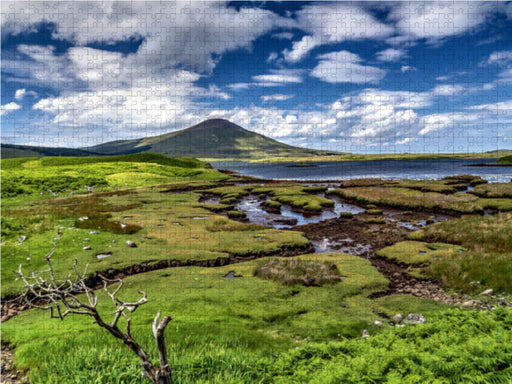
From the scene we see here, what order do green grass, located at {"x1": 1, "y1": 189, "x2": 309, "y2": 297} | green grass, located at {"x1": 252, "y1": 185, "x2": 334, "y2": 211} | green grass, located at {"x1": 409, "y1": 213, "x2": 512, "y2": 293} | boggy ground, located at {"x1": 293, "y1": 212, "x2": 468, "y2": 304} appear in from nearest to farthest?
1. green grass, located at {"x1": 409, "y1": 213, "x2": 512, "y2": 293}
2. boggy ground, located at {"x1": 293, "y1": 212, "x2": 468, "y2": 304}
3. green grass, located at {"x1": 1, "y1": 189, "x2": 309, "y2": 297}
4. green grass, located at {"x1": 252, "y1": 185, "x2": 334, "y2": 211}

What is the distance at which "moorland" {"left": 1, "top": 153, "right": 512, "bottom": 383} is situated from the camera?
867 centimetres

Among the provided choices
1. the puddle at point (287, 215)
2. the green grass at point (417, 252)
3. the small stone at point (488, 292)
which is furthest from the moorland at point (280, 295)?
the puddle at point (287, 215)

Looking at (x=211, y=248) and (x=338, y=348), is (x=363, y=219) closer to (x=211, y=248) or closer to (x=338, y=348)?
(x=211, y=248)

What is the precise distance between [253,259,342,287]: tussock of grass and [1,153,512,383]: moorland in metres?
0.14

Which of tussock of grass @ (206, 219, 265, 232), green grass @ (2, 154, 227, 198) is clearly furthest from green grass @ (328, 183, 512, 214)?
green grass @ (2, 154, 227, 198)

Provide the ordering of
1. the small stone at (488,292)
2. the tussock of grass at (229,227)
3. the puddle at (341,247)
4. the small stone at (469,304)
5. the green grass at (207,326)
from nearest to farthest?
the green grass at (207,326), the small stone at (469,304), the small stone at (488,292), the puddle at (341,247), the tussock of grass at (229,227)

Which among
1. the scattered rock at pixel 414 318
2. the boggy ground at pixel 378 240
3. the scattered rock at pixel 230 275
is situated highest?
the scattered rock at pixel 414 318

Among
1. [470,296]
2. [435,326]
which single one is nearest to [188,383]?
[435,326]

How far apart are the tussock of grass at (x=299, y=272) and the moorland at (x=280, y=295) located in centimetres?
14

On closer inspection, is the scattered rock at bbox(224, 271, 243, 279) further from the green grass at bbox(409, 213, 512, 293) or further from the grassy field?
the grassy field

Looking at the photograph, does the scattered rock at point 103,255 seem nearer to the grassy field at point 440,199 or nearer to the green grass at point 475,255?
the green grass at point 475,255

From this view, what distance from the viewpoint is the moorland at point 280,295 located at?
867 centimetres

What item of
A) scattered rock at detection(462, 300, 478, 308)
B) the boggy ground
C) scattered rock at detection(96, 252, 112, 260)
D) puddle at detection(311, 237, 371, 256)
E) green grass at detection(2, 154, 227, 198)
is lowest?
puddle at detection(311, 237, 371, 256)

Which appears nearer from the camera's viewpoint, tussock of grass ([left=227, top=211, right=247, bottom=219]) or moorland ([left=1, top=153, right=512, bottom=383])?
moorland ([left=1, top=153, right=512, bottom=383])
